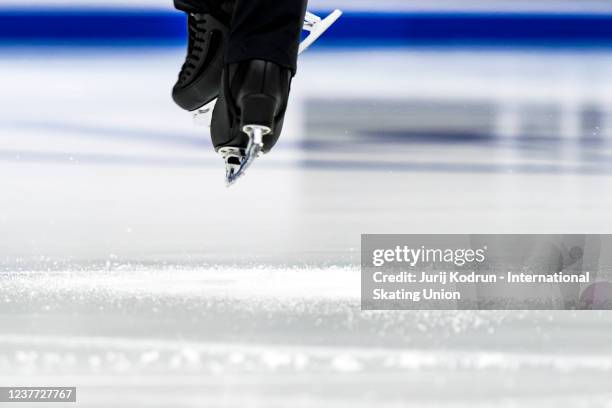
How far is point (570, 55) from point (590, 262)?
2047 millimetres

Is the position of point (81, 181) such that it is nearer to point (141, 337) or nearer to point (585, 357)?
point (141, 337)

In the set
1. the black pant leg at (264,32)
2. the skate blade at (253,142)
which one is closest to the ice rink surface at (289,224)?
the skate blade at (253,142)

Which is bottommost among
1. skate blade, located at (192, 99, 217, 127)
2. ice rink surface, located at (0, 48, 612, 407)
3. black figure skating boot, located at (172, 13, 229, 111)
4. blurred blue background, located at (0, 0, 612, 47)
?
ice rink surface, located at (0, 48, 612, 407)

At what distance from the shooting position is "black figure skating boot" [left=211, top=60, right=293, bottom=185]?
0.95 metres

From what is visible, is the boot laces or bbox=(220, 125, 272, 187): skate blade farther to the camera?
the boot laces

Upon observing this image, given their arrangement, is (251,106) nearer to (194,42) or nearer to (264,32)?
(264,32)

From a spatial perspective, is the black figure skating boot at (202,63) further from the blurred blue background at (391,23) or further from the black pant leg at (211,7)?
the blurred blue background at (391,23)

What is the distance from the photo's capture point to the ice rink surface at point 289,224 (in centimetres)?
87

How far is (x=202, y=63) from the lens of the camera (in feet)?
3.82

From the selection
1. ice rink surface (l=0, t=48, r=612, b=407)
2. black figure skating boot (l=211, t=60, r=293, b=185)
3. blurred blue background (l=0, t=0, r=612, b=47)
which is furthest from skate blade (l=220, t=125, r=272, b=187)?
blurred blue background (l=0, t=0, r=612, b=47)

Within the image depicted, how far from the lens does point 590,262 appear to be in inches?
50.4

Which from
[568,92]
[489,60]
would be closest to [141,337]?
[568,92]

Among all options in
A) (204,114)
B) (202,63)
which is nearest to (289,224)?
(204,114)

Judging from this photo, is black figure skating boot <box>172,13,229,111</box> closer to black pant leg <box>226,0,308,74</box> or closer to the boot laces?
the boot laces
